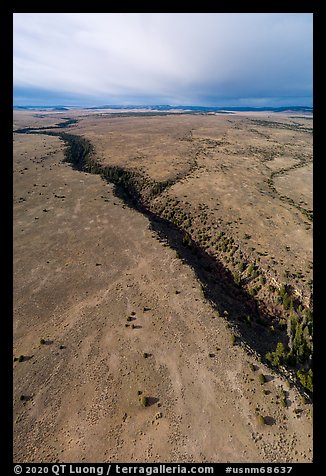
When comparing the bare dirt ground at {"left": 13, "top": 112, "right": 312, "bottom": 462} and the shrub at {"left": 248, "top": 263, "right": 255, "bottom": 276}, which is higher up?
the shrub at {"left": 248, "top": 263, "right": 255, "bottom": 276}

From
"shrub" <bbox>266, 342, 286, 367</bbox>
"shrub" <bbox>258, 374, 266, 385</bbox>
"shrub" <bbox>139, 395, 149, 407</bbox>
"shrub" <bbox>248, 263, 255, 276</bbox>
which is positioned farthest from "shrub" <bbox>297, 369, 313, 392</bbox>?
"shrub" <bbox>248, 263, 255, 276</bbox>

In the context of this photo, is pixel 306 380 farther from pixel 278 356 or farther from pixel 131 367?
pixel 131 367

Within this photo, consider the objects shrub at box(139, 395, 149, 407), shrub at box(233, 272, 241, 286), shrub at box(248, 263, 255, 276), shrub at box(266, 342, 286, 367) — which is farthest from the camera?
shrub at box(248, 263, 255, 276)

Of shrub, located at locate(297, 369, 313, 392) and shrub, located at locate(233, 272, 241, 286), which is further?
shrub, located at locate(233, 272, 241, 286)

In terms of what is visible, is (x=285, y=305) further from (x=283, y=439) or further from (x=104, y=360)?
(x=104, y=360)

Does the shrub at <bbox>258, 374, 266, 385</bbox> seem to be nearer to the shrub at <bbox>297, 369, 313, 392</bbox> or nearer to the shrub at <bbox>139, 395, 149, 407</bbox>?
the shrub at <bbox>297, 369, 313, 392</bbox>

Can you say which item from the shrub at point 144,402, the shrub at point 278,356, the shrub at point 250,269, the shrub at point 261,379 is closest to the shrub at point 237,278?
the shrub at point 250,269

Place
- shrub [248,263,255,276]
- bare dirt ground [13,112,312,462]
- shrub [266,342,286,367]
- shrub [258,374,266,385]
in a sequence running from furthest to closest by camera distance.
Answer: shrub [248,263,255,276]
shrub [266,342,286,367]
shrub [258,374,266,385]
bare dirt ground [13,112,312,462]

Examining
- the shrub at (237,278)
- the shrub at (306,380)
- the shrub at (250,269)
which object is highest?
the shrub at (250,269)

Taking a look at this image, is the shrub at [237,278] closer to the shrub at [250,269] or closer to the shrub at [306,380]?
the shrub at [250,269]
